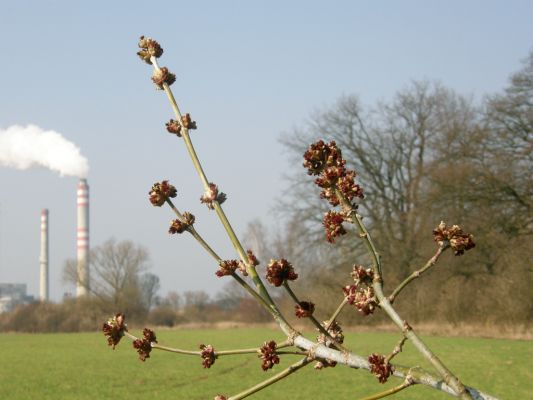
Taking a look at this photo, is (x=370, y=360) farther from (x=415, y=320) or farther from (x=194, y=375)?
(x=415, y=320)

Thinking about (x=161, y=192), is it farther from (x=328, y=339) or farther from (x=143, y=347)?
(x=328, y=339)

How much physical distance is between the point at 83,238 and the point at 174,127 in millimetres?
92898

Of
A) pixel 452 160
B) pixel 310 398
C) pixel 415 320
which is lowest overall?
pixel 310 398

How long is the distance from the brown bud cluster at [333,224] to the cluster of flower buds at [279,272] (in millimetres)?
117

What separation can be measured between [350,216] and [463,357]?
28.2 metres

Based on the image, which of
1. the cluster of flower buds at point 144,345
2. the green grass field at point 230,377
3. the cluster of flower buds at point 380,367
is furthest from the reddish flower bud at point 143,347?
the green grass field at point 230,377

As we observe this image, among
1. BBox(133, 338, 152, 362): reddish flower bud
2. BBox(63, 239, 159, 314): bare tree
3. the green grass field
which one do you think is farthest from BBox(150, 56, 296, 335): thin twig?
BBox(63, 239, 159, 314): bare tree

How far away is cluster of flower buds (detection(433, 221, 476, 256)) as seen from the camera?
1.32 m

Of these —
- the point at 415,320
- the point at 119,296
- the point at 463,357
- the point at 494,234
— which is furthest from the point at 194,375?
the point at 119,296

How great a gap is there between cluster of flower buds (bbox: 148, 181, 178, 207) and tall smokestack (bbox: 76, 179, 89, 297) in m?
89.4

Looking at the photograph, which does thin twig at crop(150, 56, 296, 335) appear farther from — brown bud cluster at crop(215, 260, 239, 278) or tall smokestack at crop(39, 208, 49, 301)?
tall smokestack at crop(39, 208, 49, 301)

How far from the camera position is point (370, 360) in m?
1.28

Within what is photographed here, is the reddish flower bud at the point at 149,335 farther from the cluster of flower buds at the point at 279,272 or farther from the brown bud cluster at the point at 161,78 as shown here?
the brown bud cluster at the point at 161,78

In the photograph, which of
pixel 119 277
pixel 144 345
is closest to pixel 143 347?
pixel 144 345
